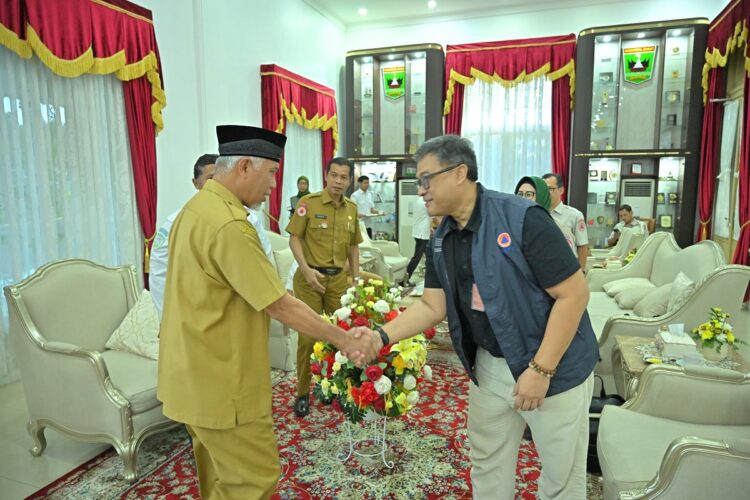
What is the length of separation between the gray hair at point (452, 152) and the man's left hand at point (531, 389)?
64 cm

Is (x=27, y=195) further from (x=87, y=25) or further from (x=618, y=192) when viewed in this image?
(x=618, y=192)

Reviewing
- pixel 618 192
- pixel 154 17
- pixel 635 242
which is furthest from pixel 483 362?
pixel 618 192

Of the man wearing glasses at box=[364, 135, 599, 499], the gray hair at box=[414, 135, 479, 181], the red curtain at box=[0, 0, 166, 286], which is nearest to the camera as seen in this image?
the man wearing glasses at box=[364, 135, 599, 499]

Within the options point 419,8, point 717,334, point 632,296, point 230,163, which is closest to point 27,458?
point 230,163

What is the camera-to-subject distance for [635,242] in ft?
20.4

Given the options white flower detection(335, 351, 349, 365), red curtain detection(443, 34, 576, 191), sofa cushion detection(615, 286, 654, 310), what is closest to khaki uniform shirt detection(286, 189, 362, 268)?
white flower detection(335, 351, 349, 365)

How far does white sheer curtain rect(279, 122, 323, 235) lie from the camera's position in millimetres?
7340

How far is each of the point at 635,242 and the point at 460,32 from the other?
15.8 ft

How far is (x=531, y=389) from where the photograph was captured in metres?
1.46

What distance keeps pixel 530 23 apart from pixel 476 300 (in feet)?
26.7

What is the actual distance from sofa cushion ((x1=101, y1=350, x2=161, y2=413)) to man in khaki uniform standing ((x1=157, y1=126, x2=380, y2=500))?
3.49 feet

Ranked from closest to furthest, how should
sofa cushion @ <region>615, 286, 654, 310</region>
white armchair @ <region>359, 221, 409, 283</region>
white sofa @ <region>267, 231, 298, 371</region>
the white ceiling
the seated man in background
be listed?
white sofa @ <region>267, 231, 298, 371</region> → sofa cushion @ <region>615, 286, 654, 310</region> → white armchair @ <region>359, 221, 409, 283</region> → the seated man in background → the white ceiling

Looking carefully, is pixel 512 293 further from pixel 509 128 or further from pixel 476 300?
pixel 509 128

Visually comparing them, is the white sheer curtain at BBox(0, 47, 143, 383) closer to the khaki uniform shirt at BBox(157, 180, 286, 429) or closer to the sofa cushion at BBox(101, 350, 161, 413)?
the sofa cushion at BBox(101, 350, 161, 413)
